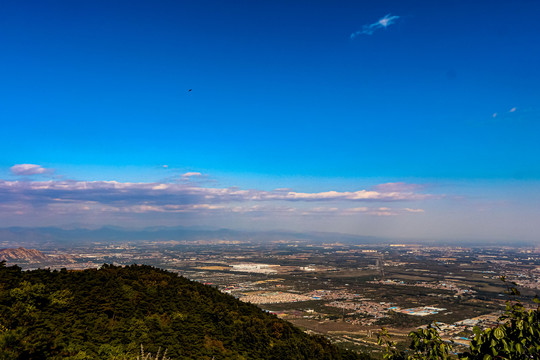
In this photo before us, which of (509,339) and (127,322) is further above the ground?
(509,339)

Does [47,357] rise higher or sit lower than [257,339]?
higher

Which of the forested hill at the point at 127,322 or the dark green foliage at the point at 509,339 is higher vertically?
the dark green foliage at the point at 509,339

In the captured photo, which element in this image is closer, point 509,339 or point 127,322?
point 509,339

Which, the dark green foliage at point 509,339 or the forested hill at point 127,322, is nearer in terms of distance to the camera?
the dark green foliage at point 509,339

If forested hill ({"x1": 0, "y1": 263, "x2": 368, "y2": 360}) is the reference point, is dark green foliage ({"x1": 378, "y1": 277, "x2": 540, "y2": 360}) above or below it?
above

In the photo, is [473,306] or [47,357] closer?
[47,357]

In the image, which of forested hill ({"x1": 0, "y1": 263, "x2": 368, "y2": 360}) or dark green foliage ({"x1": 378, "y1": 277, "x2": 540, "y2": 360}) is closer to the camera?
dark green foliage ({"x1": 378, "y1": 277, "x2": 540, "y2": 360})

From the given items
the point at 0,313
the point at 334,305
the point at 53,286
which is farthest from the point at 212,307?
the point at 334,305

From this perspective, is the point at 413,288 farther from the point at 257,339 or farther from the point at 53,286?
the point at 53,286
